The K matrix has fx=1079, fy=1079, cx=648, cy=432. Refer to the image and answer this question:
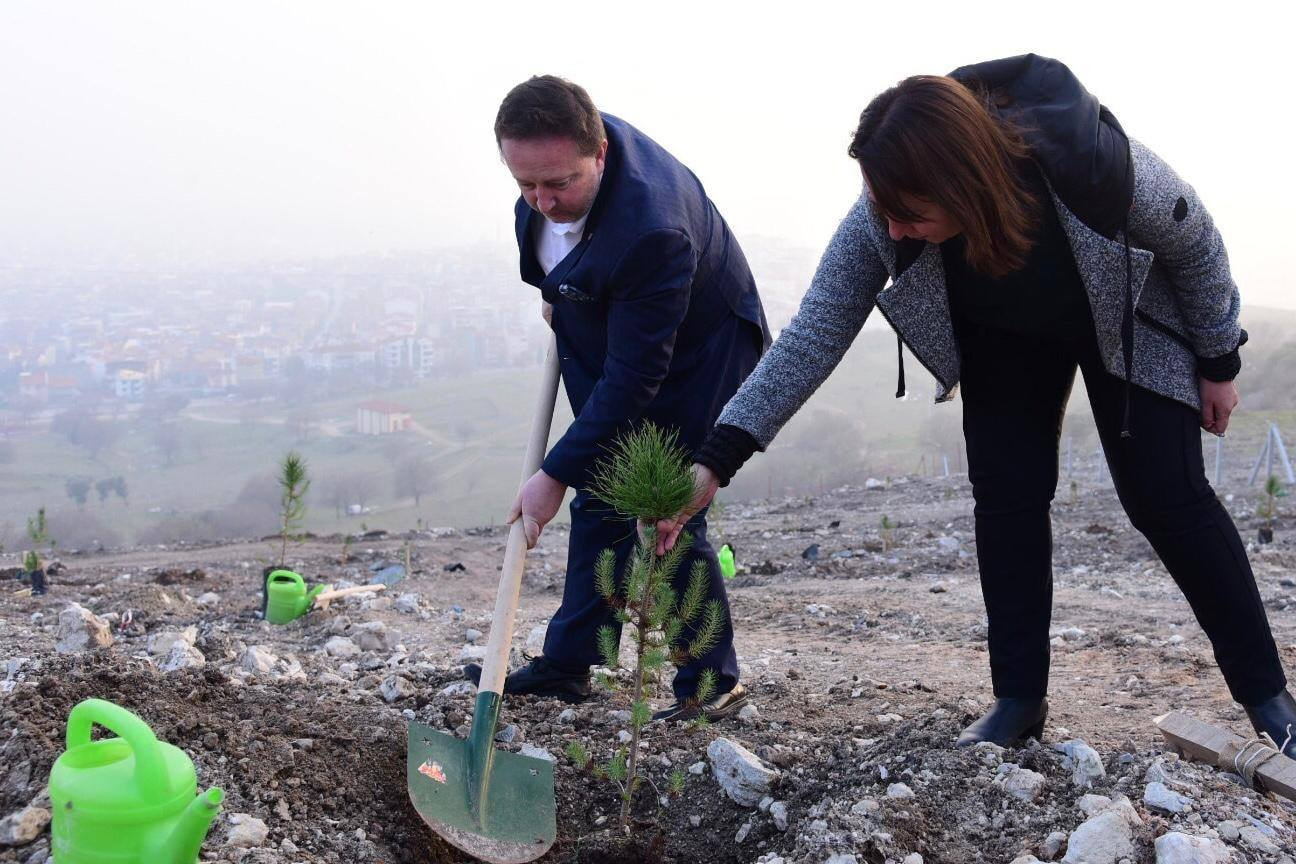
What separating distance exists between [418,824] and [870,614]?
10.7ft

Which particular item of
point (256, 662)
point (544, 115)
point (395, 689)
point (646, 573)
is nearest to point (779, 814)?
point (646, 573)

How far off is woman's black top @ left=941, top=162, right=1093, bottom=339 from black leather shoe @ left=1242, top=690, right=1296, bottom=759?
3.14 feet

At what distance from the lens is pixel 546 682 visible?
11.2 feet

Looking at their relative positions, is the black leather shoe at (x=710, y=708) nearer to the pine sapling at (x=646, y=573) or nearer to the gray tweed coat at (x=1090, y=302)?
the pine sapling at (x=646, y=573)

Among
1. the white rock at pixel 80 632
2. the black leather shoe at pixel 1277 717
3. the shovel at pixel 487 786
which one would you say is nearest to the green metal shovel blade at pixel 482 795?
Result: the shovel at pixel 487 786

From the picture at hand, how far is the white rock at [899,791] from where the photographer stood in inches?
94.1

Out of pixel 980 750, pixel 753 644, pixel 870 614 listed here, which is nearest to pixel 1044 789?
pixel 980 750

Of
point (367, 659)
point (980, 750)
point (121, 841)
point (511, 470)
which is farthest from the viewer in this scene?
point (511, 470)

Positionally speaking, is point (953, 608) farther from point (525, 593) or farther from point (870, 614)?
point (525, 593)

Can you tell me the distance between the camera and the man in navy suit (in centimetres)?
279

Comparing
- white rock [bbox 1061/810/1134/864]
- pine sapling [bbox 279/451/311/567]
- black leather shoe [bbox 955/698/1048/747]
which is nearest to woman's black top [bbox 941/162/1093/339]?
black leather shoe [bbox 955/698/1048/747]

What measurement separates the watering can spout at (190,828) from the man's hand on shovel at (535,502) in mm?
1068

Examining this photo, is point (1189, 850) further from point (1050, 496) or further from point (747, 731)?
point (747, 731)

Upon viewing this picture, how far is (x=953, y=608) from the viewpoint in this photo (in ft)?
18.3
